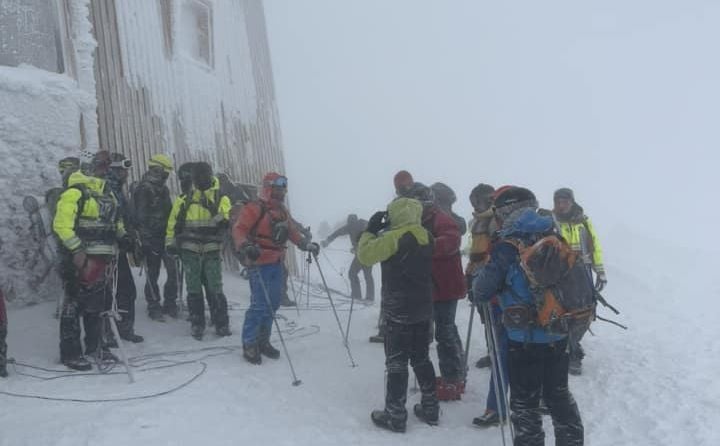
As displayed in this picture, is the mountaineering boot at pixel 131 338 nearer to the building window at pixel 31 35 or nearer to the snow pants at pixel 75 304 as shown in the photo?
the snow pants at pixel 75 304

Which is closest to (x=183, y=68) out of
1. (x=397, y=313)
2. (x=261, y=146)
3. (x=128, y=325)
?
(x=261, y=146)

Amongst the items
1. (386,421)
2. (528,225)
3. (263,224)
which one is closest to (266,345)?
(263,224)

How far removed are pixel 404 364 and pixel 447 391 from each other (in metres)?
0.85

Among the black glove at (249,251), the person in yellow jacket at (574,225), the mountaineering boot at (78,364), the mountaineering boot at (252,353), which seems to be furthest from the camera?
the person in yellow jacket at (574,225)

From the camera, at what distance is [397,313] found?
4.35m

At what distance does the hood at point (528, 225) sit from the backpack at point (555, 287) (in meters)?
0.07

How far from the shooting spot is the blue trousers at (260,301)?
566cm

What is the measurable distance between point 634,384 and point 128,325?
540 cm

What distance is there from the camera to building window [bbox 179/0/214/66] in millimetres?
10836

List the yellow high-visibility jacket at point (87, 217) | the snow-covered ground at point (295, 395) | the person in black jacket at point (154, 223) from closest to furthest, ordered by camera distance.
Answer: the snow-covered ground at point (295, 395) < the yellow high-visibility jacket at point (87, 217) < the person in black jacket at point (154, 223)

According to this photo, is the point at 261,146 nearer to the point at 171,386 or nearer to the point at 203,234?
the point at 203,234

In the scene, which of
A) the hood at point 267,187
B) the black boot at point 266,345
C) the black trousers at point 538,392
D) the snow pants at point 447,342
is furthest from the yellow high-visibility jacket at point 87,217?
the black trousers at point 538,392

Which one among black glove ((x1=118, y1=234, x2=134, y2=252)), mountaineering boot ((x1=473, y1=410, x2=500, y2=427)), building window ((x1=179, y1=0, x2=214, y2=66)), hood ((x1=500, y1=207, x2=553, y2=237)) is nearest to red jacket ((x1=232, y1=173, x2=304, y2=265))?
black glove ((x1=118, y1=234, x2=134, y2=252))

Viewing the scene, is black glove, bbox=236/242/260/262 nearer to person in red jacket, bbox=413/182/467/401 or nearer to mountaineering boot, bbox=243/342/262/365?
mountaineering boot, bbox=243/342/262/365
